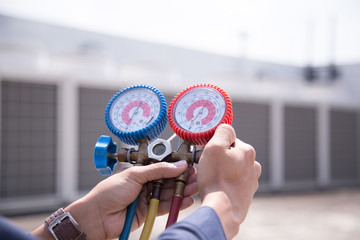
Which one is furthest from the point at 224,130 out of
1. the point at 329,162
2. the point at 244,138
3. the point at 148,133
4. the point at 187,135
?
the point at 329,162

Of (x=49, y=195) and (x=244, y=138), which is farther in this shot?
(x=244, y=138)

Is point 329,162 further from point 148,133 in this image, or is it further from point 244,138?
point 148,133

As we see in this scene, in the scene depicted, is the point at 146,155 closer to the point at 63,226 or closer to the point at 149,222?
the point at 149,222

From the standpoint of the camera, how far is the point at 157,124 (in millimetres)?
1000

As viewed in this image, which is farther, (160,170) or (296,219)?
(296,219)

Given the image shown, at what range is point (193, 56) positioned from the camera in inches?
377

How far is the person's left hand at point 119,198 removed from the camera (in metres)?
0.93

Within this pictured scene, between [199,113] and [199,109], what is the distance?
1 centimetres

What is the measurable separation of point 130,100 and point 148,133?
144mm

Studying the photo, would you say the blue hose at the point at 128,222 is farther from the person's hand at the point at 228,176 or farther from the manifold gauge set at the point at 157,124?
the person's hand at the point at 228,176

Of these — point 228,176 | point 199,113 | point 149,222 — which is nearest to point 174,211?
point 149,222

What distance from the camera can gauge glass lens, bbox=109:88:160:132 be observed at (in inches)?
40.3

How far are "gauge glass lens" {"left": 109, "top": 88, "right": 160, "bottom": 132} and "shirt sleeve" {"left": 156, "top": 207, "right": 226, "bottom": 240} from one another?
0.39m

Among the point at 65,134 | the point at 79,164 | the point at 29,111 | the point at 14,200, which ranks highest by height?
the point at 29,111
